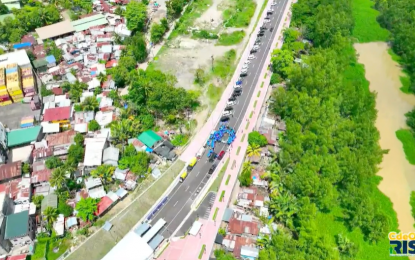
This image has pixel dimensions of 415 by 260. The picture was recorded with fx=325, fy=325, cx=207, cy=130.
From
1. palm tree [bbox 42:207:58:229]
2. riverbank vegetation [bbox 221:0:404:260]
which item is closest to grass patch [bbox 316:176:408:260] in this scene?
riverbank vegetation [bbox 221:0:404:260]

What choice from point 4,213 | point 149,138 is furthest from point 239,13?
point 4,213

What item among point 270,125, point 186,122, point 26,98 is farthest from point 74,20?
point 270,125

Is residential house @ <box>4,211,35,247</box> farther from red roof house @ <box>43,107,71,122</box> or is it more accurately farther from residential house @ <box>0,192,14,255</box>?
red roof house @ <box>43,107,71,122</box>

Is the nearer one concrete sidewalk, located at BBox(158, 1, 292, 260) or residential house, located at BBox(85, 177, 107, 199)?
concrete sidewalk, located at BBox(158, 1, 292, 260)

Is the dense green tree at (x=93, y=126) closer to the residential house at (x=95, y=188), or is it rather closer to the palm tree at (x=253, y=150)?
the residential house at (x=95, y=188)

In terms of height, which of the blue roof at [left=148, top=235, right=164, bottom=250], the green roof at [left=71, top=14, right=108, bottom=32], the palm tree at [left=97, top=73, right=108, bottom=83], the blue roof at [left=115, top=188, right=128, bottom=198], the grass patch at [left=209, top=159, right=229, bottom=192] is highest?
the green roof at [left=71, top=14, right=108, bottom=32]
